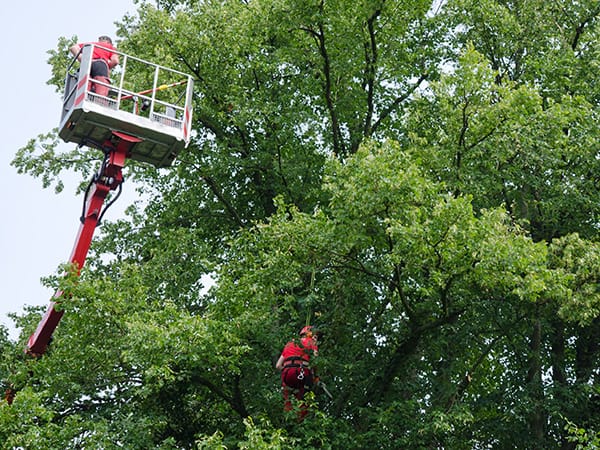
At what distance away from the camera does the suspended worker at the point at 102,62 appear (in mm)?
16203

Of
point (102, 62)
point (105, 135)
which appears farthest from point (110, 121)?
point (102, 62)

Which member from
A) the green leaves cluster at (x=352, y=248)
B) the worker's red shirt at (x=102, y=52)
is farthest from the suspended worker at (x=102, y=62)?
the green leaves cluster at (x=352, y=248)

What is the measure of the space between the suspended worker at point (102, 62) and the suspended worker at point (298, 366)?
575 centimetres

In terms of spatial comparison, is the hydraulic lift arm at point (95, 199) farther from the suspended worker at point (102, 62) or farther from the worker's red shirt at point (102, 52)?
the worker's red shirt at point (102, 52)

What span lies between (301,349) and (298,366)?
0.38m

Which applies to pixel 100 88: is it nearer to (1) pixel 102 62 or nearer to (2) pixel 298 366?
(1) pixel 102 62

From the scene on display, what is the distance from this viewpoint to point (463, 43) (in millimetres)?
24062

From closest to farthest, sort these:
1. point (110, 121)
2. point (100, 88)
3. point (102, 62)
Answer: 1. point (110, 121)
2. point (100, 88)
3. point (102, 62)

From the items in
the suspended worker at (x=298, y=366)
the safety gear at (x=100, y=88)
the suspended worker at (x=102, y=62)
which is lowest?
the suspended worker at (x=298, y=366)

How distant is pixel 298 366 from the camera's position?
16.9m

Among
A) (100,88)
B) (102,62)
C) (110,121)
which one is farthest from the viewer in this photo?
(102,62)

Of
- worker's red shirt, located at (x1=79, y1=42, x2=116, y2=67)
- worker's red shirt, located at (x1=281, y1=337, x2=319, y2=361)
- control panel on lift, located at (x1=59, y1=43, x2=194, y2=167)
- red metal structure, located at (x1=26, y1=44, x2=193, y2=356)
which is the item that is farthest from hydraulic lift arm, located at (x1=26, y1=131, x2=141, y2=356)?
worker's red shirt, located at (x1=281, y1=337, x2=319, y2=361)

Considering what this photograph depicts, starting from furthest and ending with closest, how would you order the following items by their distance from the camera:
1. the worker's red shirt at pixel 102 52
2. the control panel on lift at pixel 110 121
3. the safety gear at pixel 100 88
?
the worker's red shirt at pixel 102 52, the safety gear at pixel 100 88, the control panel on lift at pixel 110 121

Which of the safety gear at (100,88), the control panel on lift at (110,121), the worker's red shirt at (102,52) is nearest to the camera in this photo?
the control panel on lift at (110,121)
